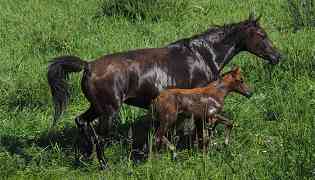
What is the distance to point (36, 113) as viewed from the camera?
360 inches

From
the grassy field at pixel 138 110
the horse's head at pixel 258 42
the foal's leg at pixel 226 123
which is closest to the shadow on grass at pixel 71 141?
the grassy field at pixel 138 110

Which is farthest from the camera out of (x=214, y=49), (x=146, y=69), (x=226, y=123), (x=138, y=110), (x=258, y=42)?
(x=138, y=110)

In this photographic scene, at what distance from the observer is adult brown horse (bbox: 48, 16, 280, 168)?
24.7ft

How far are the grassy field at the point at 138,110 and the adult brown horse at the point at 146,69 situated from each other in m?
0.55

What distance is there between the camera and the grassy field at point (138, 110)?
6496 millimetres

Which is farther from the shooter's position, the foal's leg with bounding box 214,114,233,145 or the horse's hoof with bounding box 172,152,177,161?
the foal's leg with bounding box 214,114,233,145

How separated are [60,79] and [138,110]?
1.55m

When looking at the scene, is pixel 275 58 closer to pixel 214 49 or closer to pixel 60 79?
pixel 214 49

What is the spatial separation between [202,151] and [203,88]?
0.78 m

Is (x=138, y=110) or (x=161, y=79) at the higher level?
(x=161, y=79)

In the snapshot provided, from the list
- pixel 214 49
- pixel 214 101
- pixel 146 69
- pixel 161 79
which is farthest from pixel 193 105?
pixel 214 49

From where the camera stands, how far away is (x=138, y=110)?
8867mm

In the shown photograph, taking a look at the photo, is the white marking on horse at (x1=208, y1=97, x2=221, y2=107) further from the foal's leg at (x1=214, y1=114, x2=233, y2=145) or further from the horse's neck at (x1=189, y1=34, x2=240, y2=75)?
the horse's neck at (x1=189, y1=34, x2=240, y2=75)

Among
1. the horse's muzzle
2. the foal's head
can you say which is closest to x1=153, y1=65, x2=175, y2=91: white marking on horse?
the foal's head
